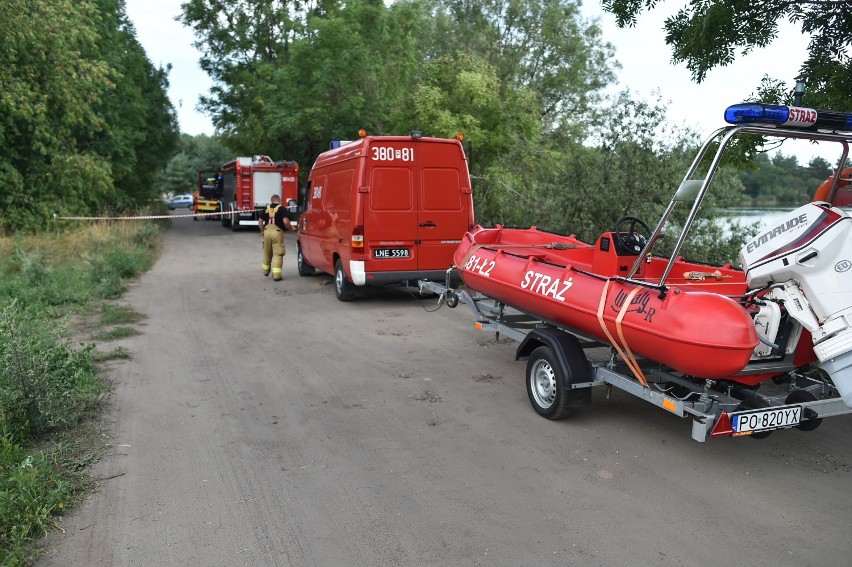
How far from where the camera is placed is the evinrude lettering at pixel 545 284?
18.5 ft

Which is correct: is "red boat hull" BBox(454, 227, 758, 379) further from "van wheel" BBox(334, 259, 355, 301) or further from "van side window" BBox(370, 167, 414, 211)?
"van wheel" BBox(334, 259, 355, 301)

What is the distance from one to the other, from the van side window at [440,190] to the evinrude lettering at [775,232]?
636 cm

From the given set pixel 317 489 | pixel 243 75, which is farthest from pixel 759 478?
pixel 243 75

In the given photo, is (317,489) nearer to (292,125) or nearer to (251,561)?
(251,561)

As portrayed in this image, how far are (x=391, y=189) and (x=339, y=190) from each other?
3.94 feet

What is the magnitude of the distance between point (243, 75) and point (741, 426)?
26.8 m

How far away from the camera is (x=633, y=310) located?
191 inches

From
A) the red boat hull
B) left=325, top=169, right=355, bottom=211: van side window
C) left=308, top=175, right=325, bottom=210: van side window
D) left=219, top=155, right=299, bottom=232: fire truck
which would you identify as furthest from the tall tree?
the red boat hull

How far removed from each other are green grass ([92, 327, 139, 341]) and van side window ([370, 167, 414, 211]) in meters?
3.90

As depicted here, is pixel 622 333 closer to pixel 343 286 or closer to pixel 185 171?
pixel 343 286

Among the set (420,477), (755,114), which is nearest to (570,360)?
(420,477)

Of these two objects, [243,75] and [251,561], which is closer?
[251,561]

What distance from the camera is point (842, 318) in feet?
13.7

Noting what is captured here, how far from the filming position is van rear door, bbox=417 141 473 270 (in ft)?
35.4
